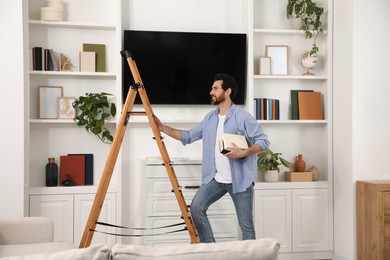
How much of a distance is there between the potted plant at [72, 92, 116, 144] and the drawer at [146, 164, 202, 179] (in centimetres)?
47

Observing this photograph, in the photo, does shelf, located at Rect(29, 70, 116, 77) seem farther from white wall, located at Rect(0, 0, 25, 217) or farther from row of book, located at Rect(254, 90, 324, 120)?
row of book, located at Rect(254, 90, 324, 120)

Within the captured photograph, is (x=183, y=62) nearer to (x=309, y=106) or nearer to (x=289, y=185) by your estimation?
(x=309, y=106)

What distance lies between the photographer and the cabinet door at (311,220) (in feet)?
16.4

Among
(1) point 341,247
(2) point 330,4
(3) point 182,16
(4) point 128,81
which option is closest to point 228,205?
(1) point 341,247

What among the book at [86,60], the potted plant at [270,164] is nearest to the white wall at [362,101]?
the potted plant at [270,164]

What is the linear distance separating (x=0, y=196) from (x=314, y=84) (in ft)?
10.2

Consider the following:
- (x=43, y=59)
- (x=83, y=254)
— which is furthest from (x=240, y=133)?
(x=83, y=254)

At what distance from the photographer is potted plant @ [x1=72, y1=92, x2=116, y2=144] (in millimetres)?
4660

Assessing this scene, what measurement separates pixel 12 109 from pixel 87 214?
111cm

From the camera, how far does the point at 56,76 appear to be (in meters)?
4.83

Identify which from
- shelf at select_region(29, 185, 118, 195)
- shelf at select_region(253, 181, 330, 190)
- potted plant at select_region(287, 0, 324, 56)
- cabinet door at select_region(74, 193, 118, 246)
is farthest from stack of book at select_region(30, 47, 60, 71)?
potted plant at select_region(287, 0, 324, 56)

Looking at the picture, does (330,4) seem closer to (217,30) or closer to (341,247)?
(217,30)

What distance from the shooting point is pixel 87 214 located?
4.65 metres

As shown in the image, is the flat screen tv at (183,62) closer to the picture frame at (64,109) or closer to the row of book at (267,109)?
the row of book at (267,109)
